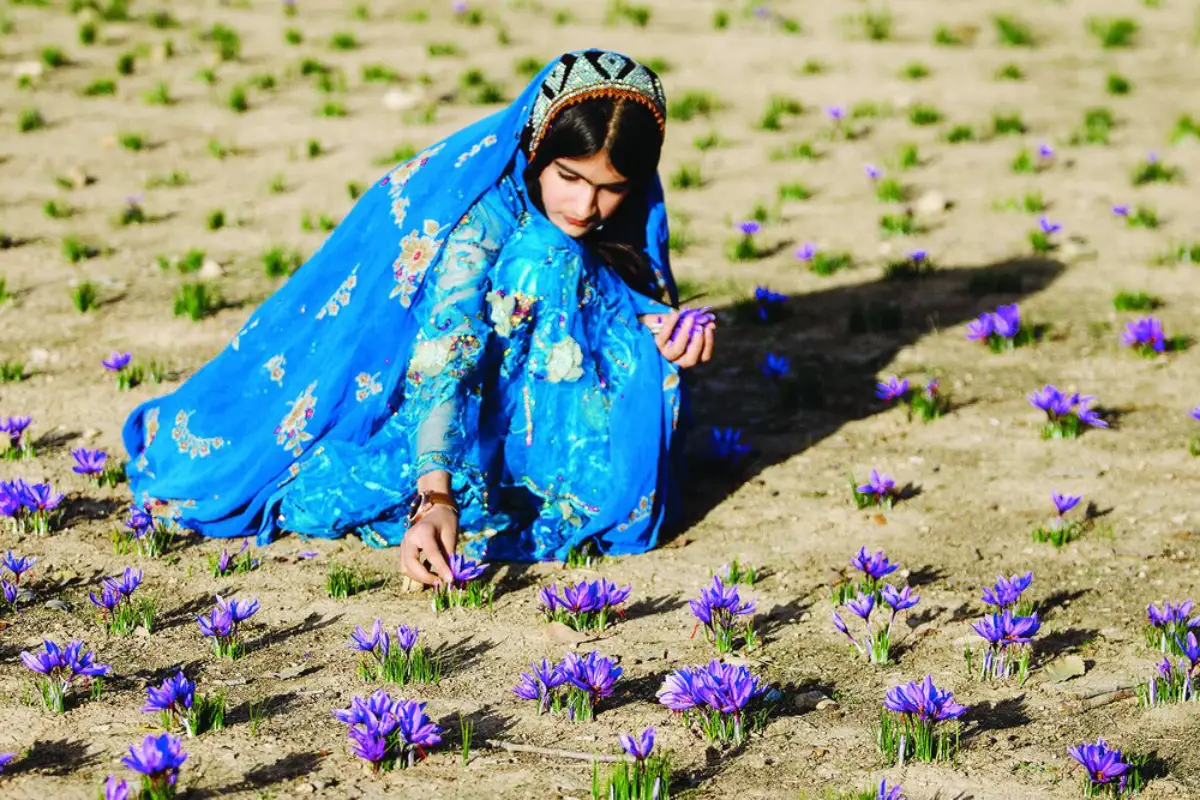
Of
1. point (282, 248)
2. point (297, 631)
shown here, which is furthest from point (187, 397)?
point (282, 248)

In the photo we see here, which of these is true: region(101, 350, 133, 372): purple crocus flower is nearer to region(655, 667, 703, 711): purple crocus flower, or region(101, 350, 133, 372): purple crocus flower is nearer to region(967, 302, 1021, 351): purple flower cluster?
region(655, 667, 703, 711): purple crocus flower

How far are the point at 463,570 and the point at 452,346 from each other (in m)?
0.83

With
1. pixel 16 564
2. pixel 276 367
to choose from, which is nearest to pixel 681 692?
pixel 276 367

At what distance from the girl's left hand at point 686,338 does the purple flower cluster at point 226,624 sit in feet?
6.21

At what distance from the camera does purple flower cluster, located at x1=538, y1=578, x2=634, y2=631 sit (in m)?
5.02

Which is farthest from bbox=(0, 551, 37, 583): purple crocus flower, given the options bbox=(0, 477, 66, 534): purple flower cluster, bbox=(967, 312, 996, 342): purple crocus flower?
bbox=(967, 312, 996, 342): purple crocus flower

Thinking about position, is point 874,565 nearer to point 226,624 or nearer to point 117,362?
point 226,624

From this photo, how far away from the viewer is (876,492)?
615cm

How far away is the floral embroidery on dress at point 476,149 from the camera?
549 centimetres

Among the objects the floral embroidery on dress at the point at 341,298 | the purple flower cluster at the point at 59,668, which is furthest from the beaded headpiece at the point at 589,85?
the purple flower cluster at the point at 59,668

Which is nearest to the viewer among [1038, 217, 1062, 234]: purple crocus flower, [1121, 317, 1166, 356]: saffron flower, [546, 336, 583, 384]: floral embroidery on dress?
[546, 336, 583, 384]: floral embroidery on dress

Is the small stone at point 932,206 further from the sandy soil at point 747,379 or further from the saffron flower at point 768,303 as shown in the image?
the saffron flower at point 768,303

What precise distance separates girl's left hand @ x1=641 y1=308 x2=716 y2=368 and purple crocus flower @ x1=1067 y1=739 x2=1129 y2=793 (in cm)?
215

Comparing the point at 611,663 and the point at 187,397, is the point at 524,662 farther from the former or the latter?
the point at 187,397
